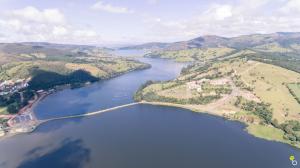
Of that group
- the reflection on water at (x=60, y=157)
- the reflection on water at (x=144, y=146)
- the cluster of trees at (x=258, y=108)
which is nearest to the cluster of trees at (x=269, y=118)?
the cluster of trees at (x=258, y=108)

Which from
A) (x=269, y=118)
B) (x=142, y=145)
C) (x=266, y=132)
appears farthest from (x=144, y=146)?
(x=269, y=118)

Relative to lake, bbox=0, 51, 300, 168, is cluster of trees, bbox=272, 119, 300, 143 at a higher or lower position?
higher

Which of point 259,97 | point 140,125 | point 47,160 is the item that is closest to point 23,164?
point 47,160

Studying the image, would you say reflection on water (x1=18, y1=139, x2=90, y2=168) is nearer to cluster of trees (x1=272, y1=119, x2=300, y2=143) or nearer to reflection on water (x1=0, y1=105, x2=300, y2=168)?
reflection on water (x1=0, y1=105, x2=300, y2=168)

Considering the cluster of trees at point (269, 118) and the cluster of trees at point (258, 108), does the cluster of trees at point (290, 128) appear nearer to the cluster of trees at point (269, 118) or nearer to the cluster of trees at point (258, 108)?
the cluster of trees at point (269, 118)

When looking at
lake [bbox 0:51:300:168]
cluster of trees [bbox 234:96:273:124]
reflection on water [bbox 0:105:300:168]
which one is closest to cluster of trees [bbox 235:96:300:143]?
cluster of trees [bbox 234:96:273:124]
